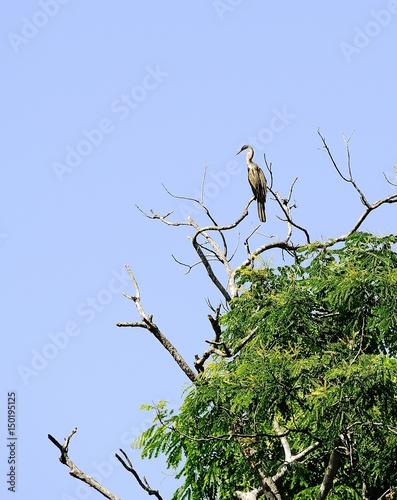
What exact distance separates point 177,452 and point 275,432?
183cm

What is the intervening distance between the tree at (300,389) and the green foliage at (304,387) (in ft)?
0.05

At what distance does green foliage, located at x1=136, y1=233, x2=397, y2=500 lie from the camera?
440 inches

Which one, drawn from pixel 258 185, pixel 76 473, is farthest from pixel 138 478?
pixel 258 185

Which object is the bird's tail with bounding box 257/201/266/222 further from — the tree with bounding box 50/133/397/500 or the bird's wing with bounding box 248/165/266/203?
the tree with bounding box 50/133/397/500

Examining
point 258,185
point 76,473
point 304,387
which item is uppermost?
point 258,185

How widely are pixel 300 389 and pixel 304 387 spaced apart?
18cm

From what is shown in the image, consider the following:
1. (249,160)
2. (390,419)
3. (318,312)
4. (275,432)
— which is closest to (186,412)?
(275,432)

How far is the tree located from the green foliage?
0.02m

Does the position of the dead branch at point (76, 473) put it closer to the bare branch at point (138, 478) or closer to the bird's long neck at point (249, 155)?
the bare branch at point (138, 478)

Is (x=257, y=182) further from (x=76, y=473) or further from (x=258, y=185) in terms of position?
(x=76, y=473)

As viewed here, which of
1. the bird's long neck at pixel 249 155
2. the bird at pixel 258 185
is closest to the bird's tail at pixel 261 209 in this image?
the bird at pixel 258 185

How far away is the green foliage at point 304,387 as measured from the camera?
11.2m

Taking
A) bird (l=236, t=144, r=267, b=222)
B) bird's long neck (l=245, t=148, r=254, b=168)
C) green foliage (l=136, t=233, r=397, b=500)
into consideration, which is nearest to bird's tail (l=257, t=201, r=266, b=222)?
bird (l=236, t=144, r=267, b=222)

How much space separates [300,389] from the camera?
11.5 m
